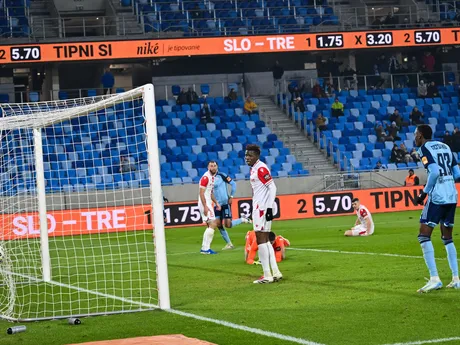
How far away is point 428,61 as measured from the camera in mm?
42344

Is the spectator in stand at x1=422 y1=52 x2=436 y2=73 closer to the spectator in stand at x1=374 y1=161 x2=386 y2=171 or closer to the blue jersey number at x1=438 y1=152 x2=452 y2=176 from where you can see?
the spectator in stand at x1=374 y1=161 x2=386 y2=171

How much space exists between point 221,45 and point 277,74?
18.4 feet

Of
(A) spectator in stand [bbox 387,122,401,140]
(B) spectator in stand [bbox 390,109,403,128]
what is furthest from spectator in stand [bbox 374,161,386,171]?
(B) spectator in stand [bbox 390,109,403,128]

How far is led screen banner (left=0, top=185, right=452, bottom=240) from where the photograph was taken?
27.2m

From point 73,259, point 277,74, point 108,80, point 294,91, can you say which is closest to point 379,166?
point 294,91

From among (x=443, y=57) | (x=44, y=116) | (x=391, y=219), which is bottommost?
(x=391, y=219)

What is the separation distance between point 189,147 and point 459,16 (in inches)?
530

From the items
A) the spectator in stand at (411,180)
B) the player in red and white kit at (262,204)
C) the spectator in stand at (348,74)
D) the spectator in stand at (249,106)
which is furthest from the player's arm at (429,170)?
the spectator in stand at (348,74)

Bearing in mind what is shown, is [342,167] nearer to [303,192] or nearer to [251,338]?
[303,192]

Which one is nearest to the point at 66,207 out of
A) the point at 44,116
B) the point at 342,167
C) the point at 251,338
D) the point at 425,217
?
the point at 342,167

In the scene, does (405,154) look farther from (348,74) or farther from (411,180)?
(348,74)

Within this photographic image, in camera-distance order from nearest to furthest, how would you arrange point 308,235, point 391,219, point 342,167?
point 308,235 < point 391,219 < point 342,167

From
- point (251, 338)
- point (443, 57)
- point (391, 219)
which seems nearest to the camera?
point (251, 338)

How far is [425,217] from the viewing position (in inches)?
444
